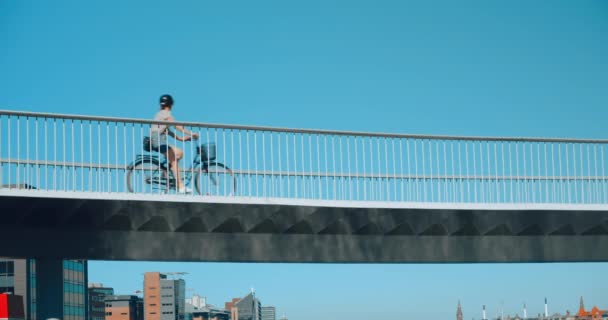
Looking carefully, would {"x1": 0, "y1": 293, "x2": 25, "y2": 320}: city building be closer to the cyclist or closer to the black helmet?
the cyclist

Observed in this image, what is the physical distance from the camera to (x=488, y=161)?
2836 cm

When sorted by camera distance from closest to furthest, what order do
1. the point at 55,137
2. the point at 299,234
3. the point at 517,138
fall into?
the point at 55,137 → the point at 299,234 → the point at 517,138

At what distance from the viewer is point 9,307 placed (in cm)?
2362

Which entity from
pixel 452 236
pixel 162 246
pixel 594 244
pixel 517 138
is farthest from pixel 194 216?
pixel 594 244

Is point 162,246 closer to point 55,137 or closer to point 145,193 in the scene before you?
point 145,193

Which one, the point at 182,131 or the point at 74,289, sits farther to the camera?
the point at 74,289

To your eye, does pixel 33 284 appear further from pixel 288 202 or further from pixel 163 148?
pixel 288 202

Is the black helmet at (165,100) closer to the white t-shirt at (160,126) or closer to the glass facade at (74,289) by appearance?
the white t-shirt at (160,126)

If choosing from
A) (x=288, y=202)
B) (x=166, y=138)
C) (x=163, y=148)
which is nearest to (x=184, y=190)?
(x=163, y=148)

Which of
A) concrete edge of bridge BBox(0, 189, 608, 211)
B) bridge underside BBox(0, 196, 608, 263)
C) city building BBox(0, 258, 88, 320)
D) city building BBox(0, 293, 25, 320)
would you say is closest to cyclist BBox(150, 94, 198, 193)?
concrete edge of bridge BBox(0, 189, 608, 211)

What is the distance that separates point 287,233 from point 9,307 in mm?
6644

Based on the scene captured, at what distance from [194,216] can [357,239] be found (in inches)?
172

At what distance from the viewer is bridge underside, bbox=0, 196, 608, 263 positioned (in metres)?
23.7

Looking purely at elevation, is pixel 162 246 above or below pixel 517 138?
below
